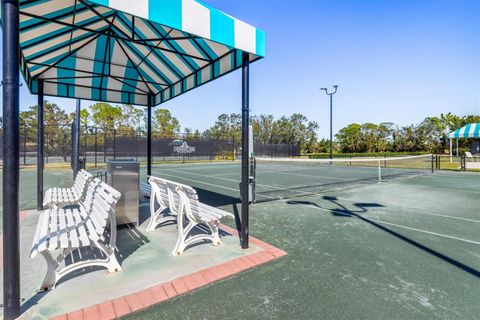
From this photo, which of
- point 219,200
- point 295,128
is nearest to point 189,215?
point 219,200

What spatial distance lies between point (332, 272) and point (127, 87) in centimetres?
702

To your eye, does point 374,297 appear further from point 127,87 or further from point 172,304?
point 127,87

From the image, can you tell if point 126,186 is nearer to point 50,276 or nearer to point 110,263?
point 110,263

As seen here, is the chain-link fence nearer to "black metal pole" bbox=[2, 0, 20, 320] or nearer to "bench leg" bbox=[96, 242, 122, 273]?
"bench leg" bbox=[96, 242, 122, 273]

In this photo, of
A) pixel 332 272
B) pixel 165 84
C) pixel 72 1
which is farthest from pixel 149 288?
pixel 165 84

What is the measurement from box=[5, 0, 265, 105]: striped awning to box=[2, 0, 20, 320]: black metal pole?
2.29 feet

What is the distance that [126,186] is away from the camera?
4.71 metres

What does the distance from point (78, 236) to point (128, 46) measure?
4073 millimetres

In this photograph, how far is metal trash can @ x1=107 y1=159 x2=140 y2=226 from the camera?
4660mm

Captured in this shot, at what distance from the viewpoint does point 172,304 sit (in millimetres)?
2531

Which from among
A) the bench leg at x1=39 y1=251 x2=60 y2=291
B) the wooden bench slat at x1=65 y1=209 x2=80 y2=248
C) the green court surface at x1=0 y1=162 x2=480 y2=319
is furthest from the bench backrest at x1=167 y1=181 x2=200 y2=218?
the bench leg at x1=39 y1=251 x2=60 y2=291

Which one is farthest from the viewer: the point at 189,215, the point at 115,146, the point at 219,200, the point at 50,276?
the point at 115,146

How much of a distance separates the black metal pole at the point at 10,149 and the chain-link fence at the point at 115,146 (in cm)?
1953

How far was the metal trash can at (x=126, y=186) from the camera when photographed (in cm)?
466
